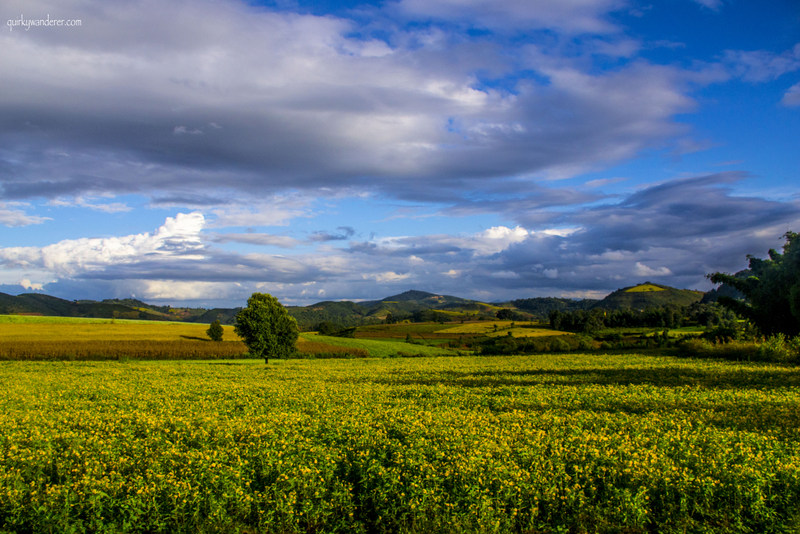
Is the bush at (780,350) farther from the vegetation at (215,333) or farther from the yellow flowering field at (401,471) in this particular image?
the vegetation at (215,333)

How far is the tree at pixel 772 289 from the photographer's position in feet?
98.4

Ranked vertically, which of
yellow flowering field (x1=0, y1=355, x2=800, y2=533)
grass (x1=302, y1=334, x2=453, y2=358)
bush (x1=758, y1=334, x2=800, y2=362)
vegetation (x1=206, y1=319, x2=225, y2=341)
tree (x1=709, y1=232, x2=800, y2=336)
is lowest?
grass (x1=302, y1=334, x2=453, y2=358)

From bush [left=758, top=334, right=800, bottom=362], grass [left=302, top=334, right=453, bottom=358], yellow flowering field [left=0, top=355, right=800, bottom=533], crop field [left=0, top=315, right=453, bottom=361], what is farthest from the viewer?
grass [left=302, top=334, right=453, bottom=358]

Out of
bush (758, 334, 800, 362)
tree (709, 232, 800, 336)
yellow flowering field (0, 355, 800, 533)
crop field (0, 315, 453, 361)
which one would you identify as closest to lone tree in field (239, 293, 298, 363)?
→ crop field (0, 315, 453, 361)

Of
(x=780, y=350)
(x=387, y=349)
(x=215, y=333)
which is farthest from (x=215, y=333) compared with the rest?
(x=780, y=350)

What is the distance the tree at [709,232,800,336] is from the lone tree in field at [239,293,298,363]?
4917 centimetres

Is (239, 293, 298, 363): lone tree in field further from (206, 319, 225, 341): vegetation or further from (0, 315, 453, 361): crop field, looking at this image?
(206, 319, 225, 341): vegetation

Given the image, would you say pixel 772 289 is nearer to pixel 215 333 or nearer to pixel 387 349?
pixel 387 349

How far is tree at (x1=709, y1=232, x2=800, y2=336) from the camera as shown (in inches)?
1181

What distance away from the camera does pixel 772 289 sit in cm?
3328

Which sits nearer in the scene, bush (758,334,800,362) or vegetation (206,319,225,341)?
bush (758,334,800,362)

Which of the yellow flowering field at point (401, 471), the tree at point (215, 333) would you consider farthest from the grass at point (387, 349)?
the yellow flowering field at point (401, 471)

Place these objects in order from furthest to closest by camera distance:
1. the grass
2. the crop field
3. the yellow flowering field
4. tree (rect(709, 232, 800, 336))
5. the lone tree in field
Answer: the grass → the crop field → the lone tree in field → tree (rect(709, 232, 800, 336)) → the yellow flowering field

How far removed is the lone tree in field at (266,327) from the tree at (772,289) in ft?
161
